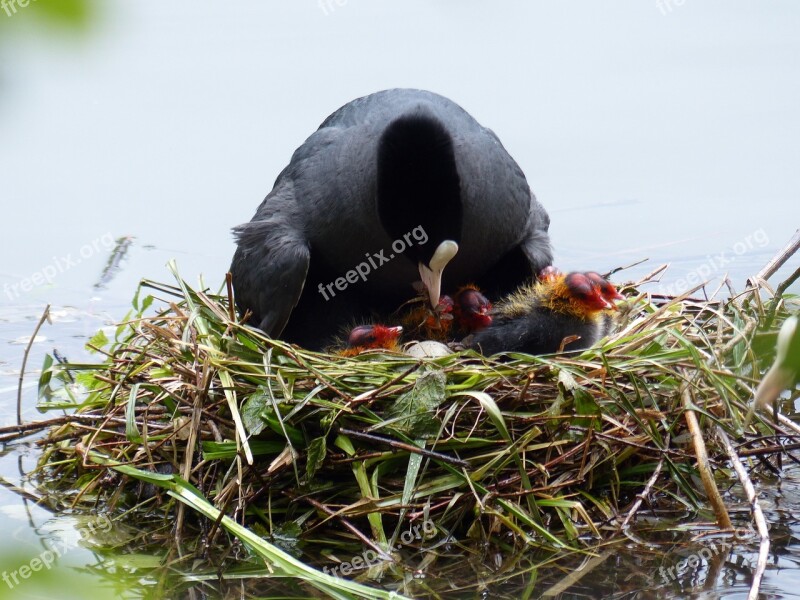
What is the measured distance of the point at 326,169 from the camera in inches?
161

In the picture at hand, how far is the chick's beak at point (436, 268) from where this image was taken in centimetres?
379

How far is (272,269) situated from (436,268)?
2.27 ft

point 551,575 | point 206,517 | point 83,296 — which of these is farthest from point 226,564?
point 83,296

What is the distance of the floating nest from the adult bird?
2.32ft

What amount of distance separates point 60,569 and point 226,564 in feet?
7.19

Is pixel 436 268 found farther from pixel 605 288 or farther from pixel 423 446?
pixel 423 446

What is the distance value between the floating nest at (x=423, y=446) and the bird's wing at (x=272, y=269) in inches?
24.5

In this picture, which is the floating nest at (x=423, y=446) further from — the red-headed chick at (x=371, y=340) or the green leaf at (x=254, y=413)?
the red-headed chick at (x=371, y=340)

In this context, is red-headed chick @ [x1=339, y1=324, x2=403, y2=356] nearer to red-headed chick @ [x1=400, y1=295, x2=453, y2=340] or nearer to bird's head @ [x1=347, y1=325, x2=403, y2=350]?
bird's head @ [x1=347, y1=325, x2=403, y2=350]

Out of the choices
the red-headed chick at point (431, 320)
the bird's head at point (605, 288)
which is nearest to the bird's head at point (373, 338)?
the red-headed chick at point (431, 320)

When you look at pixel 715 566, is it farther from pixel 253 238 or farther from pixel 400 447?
pixel 253 238

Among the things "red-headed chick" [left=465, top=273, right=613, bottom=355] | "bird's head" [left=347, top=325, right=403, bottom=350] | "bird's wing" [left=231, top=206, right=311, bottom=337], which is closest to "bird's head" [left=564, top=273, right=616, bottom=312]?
"red-headed chick" [left=465, top=273, right=613, bottom=355]

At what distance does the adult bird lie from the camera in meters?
3.79

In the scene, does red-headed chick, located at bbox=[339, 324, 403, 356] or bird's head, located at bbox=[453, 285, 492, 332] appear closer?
red-headed chick, located at bbox=[339, 324, 403, 356]
